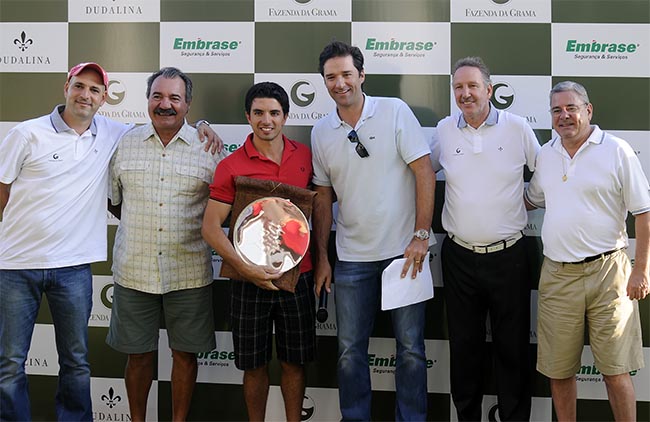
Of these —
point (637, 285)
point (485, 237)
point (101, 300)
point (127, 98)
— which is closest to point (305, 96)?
point (127, 98)

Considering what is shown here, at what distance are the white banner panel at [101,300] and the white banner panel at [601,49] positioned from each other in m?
2.93

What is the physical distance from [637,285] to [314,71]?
199 cm

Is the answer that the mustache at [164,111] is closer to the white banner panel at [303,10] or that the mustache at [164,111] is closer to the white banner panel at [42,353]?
the white banner panel at [303,10]

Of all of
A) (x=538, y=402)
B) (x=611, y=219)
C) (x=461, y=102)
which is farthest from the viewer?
(x=538, y=402)

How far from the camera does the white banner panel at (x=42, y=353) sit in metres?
3.12

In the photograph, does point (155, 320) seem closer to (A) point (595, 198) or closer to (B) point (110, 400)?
(B) point (110, 400)

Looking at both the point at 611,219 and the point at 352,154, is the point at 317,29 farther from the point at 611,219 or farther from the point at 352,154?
the point at 611,219

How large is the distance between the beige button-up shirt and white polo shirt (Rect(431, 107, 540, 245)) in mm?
1230

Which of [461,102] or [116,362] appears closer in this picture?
[461,102]

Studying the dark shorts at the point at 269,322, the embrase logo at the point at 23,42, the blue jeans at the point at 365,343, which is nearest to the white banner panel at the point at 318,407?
the blue jeans at the point at 365,343

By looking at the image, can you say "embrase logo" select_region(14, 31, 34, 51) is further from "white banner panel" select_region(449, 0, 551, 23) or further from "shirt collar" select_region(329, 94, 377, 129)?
"white banner panel" select_region(449, 0, 551, 23)

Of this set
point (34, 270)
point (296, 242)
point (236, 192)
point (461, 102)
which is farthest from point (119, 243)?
point (461, 102)

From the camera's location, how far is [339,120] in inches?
101

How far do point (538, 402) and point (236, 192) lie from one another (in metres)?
2.11
